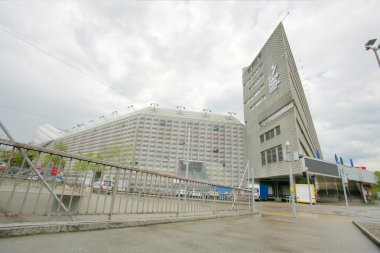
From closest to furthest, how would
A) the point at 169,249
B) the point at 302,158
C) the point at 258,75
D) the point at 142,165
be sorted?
the point at 169,249 < the point at 302,158 < the point at 258,75 < the point at 142,165

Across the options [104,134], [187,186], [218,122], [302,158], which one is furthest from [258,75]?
[104,134]

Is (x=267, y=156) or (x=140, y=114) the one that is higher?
(x=140, y=114)

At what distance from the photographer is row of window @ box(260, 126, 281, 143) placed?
33.4 m

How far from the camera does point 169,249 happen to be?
8.73 ft

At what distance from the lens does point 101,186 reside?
171 inches

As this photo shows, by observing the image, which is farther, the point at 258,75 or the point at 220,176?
the point at 220,176

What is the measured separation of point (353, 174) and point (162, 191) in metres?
44.0

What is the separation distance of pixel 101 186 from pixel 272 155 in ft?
111

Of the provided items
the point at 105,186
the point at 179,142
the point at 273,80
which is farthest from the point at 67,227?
the point at 179,142

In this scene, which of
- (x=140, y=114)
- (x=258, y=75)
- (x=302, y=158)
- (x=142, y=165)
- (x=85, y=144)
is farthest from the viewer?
(x=85, y=144)

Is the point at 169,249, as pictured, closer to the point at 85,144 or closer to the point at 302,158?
the point at 302,158

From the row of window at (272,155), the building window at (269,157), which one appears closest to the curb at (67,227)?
the row of window at (272,155)

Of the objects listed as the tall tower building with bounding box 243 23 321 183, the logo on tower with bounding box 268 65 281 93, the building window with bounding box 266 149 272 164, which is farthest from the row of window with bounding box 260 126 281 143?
the logo on tower with bounding box 268 65 281 93

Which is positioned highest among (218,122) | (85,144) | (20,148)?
(218,122)
